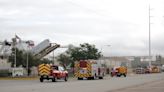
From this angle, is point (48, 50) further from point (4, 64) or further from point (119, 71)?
point (119, 71)

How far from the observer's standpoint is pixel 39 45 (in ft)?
344

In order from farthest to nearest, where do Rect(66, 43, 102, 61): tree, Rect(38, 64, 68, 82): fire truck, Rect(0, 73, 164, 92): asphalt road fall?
Rect(66, 43, 102, 61): tree → Rect(38, 64, 68, 82): fire truck → Rect(0, 73, 164, 92): asphalt road

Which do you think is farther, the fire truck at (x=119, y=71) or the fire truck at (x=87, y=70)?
the fire truck at (x=119, y=71)

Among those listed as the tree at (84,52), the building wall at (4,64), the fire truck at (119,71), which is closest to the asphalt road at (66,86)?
the fire truck at (119,71)

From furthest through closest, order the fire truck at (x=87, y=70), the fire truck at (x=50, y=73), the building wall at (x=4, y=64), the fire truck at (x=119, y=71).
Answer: the building wall at (x=4, y=64), the fire truck at (x=119, y=71), the fire truck at (x=87, y=70), the fire truck at (x=50, y=73)

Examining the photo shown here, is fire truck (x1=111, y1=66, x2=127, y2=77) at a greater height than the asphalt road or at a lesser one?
greater

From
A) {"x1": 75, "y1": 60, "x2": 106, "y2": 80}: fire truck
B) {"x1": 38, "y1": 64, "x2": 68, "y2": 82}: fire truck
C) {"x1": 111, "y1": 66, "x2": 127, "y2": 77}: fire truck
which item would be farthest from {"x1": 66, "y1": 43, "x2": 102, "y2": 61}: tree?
{"x1": 38, "y1": 64, "x2": 68, "y2": 82}: fire truck

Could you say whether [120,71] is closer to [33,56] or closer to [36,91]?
[33,56]

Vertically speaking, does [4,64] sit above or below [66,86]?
above

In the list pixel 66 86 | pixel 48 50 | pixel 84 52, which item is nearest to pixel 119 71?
pixel 48 50

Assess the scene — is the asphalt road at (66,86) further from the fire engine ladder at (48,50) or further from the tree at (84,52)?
the tree at (84,52)

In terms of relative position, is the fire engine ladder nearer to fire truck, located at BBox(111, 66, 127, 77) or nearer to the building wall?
the building wall

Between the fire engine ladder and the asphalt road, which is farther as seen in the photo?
the fire engine ladder

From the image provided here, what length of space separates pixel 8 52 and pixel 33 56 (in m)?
9.92
